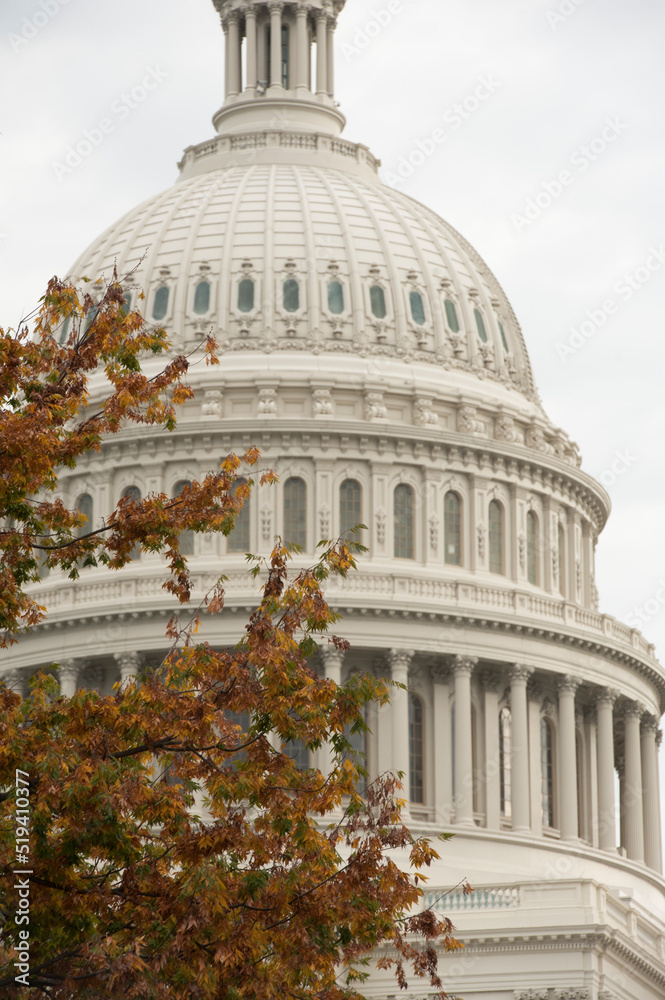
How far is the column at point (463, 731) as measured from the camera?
2810 inches

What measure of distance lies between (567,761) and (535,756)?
1.22 meters

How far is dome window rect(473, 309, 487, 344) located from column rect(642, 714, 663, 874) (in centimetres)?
1610

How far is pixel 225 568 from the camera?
7225 centimetres

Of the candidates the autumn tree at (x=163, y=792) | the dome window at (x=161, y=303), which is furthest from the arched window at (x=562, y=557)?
the autumn tree at (x=163, y=792)

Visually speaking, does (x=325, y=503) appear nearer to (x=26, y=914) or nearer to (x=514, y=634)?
(x=514, y=634)

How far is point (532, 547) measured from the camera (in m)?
78.7

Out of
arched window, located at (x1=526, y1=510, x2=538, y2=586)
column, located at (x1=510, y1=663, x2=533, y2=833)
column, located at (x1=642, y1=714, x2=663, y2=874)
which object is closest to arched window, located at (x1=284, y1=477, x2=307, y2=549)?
column, located at (x1=510, y1=663, x2=533, y2=833)

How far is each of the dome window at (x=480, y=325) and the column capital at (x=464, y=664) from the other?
14922 mm

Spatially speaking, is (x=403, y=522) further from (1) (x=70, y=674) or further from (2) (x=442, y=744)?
(1) (x=70, y=674)

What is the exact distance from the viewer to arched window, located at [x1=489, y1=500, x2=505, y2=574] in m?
76.9

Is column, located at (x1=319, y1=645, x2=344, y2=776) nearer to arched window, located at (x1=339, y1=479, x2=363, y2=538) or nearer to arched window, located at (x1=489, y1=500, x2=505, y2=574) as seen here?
arched window, located at (x1=339, y1=479, x2=363, y2=538)

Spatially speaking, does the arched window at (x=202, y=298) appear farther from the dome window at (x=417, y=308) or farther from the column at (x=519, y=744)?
the column at (x=519, y=744)

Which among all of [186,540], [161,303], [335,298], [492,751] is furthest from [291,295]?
[492,751]

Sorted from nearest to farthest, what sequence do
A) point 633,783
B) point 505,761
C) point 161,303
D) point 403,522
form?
1. point 505,761
2. point 403,522
3. point 161,303
4. point 633,783
